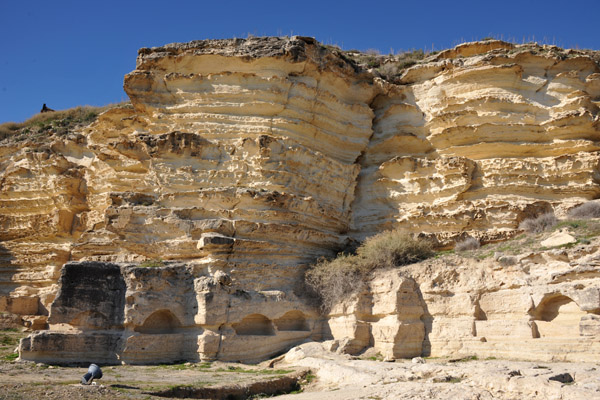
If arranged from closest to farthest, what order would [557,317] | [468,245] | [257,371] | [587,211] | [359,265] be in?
[557,317], [257,371], [587,211], [359,265], [468,245]

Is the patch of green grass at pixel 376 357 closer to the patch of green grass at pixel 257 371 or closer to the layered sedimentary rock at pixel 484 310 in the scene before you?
the layered sedimentary rock at pixel 484 310

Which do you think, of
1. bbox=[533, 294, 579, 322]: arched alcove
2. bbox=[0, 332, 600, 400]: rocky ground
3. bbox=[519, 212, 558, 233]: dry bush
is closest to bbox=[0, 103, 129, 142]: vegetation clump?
bbox=[0, 332, 600, 400]: rocky ground

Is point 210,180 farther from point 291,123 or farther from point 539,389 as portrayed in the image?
point 539,389

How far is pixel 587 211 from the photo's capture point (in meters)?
16.4

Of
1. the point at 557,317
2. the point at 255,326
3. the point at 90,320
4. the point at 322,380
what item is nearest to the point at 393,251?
the point at 255,326

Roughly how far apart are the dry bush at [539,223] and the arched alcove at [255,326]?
8355 millimetres

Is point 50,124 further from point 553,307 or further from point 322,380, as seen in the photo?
point 553,307

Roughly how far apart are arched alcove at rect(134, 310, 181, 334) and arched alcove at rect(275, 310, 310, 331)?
3.05m

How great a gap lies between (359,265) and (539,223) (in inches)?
221

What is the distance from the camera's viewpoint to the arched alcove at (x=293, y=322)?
16.2 meters

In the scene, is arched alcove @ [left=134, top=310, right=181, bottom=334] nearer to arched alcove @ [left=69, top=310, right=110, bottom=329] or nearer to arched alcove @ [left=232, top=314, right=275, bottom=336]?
arched alcove @ [left=69, top=310, right=110, bottom=329]

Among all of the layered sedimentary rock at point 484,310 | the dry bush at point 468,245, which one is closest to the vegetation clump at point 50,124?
the layered sedimentary rock at point 484,310

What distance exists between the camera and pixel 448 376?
34.4 ft

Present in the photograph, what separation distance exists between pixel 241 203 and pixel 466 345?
7951 millimetres
